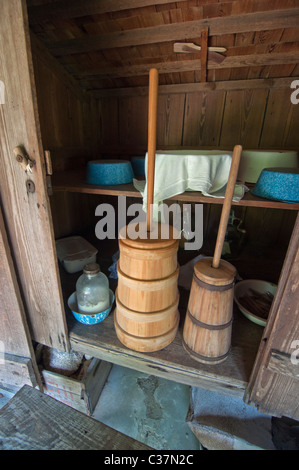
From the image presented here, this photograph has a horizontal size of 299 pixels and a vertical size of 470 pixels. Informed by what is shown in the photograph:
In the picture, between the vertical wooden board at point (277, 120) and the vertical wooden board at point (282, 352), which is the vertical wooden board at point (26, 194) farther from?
the vertical wooden board at point (277, 120)

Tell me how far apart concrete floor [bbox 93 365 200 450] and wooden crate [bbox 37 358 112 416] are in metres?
0.13

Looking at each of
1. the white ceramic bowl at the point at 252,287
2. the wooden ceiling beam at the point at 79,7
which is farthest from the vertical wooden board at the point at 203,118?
the white ceramic bowl at the point at 252,287

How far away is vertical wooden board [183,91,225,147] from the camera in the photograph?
4.67 feet

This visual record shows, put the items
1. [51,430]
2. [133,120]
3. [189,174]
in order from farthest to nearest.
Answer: [133,120] → [189,174] → [51,430]

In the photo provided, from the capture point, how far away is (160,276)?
73 cm

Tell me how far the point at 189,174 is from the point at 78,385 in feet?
3.66

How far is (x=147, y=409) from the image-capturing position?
48.9 inches

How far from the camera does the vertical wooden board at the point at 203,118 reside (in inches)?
56.0

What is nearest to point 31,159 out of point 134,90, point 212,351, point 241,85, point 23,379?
point 212,351

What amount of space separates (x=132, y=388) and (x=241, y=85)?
1976 mm

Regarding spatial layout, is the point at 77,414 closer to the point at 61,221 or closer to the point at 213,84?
the point at 61,221

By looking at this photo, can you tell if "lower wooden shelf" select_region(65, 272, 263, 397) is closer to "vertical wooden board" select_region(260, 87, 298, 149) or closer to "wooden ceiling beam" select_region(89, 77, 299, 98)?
"vertical wooden board" select_region(260, 87, 298, 149)

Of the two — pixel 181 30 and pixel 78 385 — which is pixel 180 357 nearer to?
pixel 78 385

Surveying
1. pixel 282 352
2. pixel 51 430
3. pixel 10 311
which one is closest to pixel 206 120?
pixel 282 352
